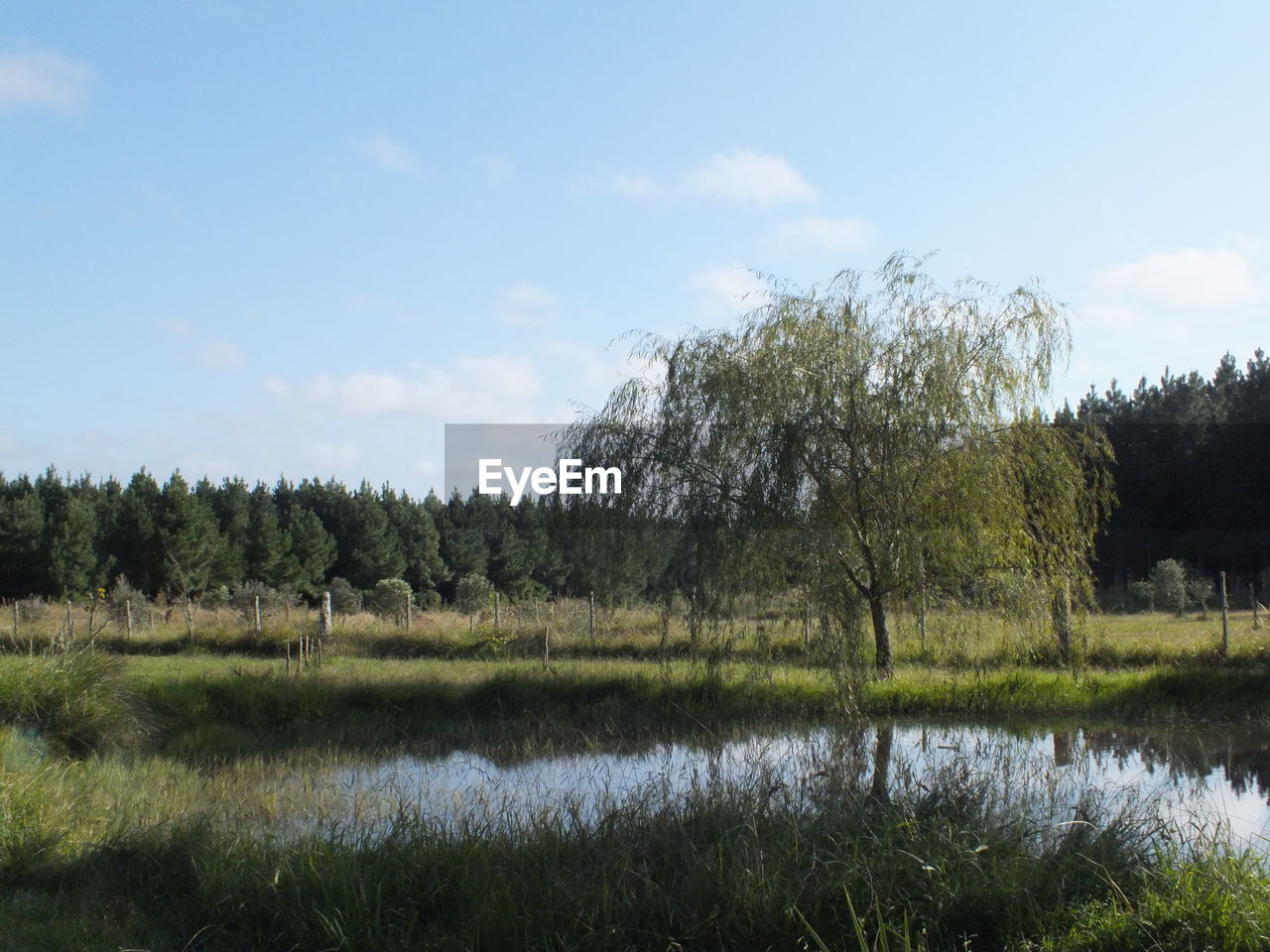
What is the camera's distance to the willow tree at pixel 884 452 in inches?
619

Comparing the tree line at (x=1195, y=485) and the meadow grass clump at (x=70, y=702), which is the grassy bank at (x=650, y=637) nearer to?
the meadow grass clump at (x=70, y=702)

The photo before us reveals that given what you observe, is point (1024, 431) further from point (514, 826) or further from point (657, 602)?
point (514, 826)

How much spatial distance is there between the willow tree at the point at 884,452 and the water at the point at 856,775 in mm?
2759

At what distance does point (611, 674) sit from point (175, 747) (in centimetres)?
741

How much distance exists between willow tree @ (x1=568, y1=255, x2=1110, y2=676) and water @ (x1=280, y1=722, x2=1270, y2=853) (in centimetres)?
276

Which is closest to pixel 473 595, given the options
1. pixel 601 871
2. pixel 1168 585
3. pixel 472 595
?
pixel 472 595

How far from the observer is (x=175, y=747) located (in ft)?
42.5

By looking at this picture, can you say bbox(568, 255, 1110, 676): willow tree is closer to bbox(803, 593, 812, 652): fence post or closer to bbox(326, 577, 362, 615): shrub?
bbox(803, 593, 812, 652): fence post

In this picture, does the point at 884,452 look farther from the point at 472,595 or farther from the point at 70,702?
the point at 472,595

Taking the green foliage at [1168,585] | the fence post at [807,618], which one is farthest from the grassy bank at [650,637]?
the green foliage at [1168,585]

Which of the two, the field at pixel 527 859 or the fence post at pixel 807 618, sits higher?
the fence post at pixel 807 618

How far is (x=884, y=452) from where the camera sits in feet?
52.0

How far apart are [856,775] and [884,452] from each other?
25.7 ft

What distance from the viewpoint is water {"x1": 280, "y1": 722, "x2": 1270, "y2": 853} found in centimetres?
787
